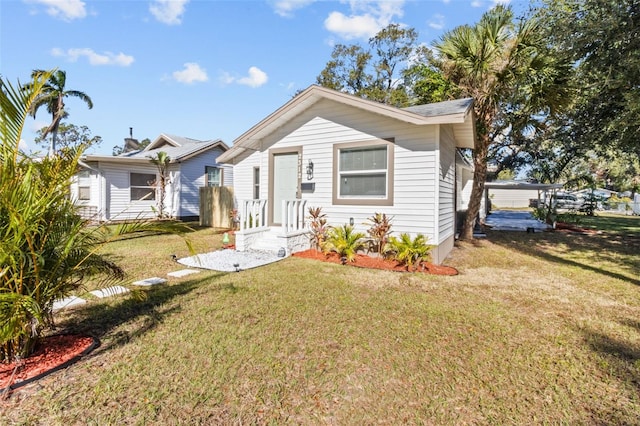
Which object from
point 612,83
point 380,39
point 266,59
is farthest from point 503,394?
point 380,39

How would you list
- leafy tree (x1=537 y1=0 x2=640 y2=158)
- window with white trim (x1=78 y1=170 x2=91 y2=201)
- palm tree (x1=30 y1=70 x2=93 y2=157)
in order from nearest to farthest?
leafy tree (x1=537 y1=0 x2=640 y2=158)
window with white trim (x1=78 y1=170 x2=91 y2=201)
palm tree (x1=30 y1=70 x2=93 y2=157)

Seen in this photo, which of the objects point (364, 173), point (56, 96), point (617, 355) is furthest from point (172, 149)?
point (617, 355)

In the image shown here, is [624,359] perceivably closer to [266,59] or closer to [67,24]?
[67,24]

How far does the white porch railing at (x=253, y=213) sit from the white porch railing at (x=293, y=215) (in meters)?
1.06

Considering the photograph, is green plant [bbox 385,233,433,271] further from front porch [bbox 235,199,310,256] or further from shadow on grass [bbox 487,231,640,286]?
shadow on grass [bbox 487,231,640,286]

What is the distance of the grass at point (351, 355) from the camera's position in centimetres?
236

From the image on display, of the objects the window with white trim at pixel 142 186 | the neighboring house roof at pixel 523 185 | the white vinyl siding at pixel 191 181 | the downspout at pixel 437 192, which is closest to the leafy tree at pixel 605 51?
the downspout at pixel 437 192

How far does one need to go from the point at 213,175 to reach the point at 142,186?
12.0 ft

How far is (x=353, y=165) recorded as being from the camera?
27.0ft

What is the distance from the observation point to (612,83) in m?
8.02

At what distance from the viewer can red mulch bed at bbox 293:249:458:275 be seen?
6.71 metres

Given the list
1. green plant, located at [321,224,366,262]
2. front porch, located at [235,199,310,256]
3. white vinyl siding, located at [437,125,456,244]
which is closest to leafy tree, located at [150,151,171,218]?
front porch, located at [235,199,310,256]

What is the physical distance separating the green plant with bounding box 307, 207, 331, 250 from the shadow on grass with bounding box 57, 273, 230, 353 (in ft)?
11.8

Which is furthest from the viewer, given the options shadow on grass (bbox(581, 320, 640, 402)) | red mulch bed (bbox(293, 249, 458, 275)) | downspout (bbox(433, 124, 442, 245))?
downspout (bbox(433, 124, 442, 245))
